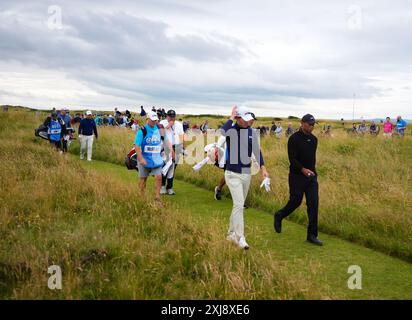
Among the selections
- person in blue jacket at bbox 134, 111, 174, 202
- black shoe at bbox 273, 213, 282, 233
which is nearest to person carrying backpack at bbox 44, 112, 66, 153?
person in blue jacket at bbox 134, 111, 174, 202

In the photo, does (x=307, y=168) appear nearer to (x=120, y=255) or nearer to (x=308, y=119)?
(x=308, y=119)

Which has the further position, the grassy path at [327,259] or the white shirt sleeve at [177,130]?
the white shirt sleeve at [177,130]

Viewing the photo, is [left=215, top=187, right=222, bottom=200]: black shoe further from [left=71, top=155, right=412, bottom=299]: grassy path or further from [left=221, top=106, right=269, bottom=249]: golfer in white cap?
[left=221, top=106, right=269, bottom=249]: golfer in white cap

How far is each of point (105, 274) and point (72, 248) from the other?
90 cm

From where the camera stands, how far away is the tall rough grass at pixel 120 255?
15.9 feet

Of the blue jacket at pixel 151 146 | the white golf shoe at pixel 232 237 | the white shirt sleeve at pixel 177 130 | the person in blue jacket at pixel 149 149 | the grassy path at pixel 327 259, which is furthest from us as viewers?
the white shirt sleeve at pixel 177 130

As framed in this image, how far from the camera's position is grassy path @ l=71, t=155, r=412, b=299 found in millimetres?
5703

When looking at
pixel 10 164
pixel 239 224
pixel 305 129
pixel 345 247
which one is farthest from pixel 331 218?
pixel 10 164

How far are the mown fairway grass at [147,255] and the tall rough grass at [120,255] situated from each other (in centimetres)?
2

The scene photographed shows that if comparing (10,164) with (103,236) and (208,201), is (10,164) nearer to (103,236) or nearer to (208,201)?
(208,201)

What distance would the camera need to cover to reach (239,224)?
22.1ft

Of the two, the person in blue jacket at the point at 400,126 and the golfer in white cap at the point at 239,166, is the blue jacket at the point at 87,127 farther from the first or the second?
the person in blue jacket at the point at 400,126

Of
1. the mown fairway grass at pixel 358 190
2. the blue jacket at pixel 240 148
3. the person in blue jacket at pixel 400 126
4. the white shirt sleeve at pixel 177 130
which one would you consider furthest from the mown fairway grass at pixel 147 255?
the person in blue jacket at pixel 400 126

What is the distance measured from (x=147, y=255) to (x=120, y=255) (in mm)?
370
